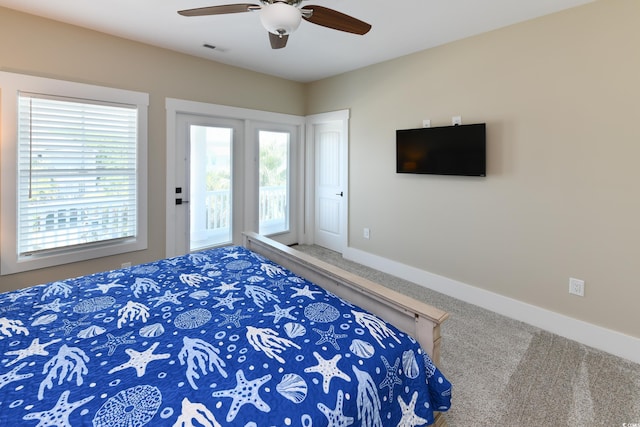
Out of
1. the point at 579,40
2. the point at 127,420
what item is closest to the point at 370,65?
the point at 579,40

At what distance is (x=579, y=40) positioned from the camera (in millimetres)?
2314

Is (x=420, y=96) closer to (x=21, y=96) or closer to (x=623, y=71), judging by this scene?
(x=623, y=71)

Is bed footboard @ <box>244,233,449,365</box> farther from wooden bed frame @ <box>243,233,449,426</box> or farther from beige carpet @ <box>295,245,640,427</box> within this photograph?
beige carpet @ <box>295,245,640,427</box>

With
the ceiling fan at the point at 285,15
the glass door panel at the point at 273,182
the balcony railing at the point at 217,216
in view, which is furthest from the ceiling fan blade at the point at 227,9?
the glass door panel at the point at 273,182

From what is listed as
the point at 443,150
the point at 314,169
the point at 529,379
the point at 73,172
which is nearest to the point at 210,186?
the point at 73,172

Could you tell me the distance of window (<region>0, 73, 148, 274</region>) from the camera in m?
2.60

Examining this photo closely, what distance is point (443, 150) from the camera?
10.2 feet

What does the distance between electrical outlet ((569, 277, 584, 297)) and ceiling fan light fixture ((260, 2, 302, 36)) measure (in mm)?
2826

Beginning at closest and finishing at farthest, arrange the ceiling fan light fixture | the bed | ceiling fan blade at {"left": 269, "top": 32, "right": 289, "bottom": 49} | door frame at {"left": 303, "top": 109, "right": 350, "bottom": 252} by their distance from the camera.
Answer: the bed < the ceiling fan light fixture < ceiling fan blade at {"left": 269, "top": 32, "right": 289, "bottom": 49} < door frame at {"left": 303, "top": 109, "right": 350, "bottom": 252}

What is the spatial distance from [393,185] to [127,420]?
11.0 feet

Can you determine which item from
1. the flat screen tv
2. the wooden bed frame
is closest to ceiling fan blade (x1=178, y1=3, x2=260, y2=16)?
the wooden bed frame

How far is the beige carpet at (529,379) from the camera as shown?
1.64 meters

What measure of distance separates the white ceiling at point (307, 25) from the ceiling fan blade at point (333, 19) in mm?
548

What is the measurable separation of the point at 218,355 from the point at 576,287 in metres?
2.78
